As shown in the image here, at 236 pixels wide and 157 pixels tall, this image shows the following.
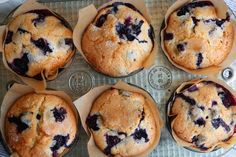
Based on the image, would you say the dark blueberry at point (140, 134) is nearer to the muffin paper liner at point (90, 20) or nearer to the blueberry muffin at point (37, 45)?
the muffin paper liner at point (90, 20)

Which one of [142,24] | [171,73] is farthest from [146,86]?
[142,24]

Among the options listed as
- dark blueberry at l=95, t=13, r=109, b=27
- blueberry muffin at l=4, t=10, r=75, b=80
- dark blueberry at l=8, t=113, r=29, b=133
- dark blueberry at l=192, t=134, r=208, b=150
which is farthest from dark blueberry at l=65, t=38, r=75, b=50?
dark blueberry at l=192, t=134, r=208, b=150

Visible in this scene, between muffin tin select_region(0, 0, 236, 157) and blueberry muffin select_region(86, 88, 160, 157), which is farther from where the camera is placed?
muffin tin select_region(0, 0, 236, 157)

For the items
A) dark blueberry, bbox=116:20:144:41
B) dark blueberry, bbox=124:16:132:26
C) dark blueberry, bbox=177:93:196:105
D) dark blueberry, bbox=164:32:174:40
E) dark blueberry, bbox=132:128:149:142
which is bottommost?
dark blueberry, bbox=132:128:149:142

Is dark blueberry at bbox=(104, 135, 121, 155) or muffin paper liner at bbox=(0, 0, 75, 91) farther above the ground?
muffin paper liner at bbox=(0, 0, 75, 91)

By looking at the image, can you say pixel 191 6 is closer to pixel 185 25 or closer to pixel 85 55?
pixel 185 25

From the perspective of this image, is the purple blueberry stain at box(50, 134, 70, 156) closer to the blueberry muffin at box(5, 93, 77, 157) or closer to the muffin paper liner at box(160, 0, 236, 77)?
the blueberry muffin at box(5, 93, 77, 157)
